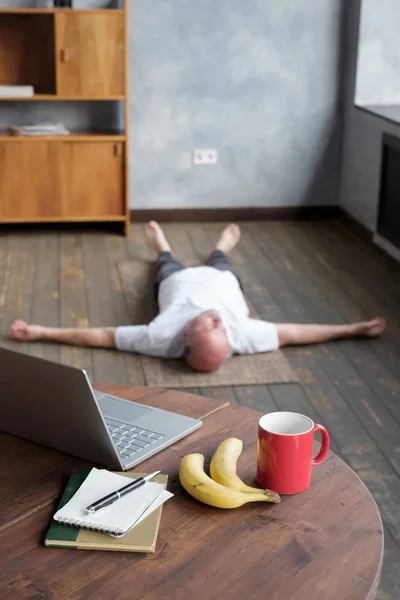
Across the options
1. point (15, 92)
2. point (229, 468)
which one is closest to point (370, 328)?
point (229, 468)

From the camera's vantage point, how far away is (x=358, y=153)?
4.93m

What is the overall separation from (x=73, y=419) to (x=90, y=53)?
3.51 m

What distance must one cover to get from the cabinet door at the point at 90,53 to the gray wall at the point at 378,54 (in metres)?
1.41

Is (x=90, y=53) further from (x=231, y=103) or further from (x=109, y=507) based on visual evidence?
(x=109, y=507)

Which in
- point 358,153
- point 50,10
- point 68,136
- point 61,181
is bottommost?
point 61,181

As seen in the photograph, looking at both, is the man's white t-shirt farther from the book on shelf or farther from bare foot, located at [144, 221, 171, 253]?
the book on shelf

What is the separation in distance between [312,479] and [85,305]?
254cm

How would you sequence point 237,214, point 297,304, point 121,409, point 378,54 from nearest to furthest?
point 121,409 → point 297,304 → point 378,54 → point 237,214

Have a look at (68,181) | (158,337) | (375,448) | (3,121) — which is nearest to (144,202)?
(68,181)

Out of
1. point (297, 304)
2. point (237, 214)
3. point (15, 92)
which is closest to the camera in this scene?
point (297, 304)

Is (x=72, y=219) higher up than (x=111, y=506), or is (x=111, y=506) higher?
(x=111, y=506)

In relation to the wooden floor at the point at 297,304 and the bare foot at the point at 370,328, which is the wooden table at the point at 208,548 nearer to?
the wooden floor at the point at 297,304

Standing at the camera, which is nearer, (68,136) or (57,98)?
(57,98)

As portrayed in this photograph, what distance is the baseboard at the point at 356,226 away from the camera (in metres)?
4.75
